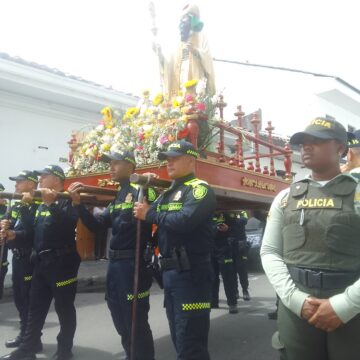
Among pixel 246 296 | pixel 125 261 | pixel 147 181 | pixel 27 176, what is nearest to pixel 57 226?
pixel 125 261

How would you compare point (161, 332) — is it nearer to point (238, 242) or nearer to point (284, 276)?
point (238, 242)

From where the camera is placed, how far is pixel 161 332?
4.79 meters

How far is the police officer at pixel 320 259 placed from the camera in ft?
6.36

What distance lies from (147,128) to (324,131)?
7.07ft

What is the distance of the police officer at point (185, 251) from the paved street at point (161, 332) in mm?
1267

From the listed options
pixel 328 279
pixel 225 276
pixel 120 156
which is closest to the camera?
pixel 328 279

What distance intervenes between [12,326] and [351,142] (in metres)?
4.51

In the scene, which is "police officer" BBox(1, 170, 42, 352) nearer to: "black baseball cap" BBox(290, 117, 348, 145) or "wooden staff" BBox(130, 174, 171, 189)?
"wooden staff" BBox(130, 174, 171, 189)

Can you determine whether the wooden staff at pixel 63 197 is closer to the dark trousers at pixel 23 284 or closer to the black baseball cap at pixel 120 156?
the black baseball cap at pixel 120 156

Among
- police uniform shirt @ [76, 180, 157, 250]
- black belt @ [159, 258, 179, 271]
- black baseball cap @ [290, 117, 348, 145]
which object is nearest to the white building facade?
police uniform shirt @ [76, 180, 157, 250]

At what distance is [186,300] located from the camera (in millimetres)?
2812

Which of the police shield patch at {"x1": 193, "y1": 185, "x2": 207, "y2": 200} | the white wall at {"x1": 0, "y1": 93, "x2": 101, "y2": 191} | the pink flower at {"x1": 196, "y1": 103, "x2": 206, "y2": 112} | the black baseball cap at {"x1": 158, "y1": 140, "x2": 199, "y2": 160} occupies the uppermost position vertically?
the white wall at {"x1": 0, "y1": 93, "x2": 101, "y2": 191}

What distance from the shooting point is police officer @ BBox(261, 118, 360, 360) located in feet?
6.36

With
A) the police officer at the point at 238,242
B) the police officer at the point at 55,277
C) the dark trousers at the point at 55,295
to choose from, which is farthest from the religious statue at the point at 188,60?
the dark trousers at the point at 55,295
